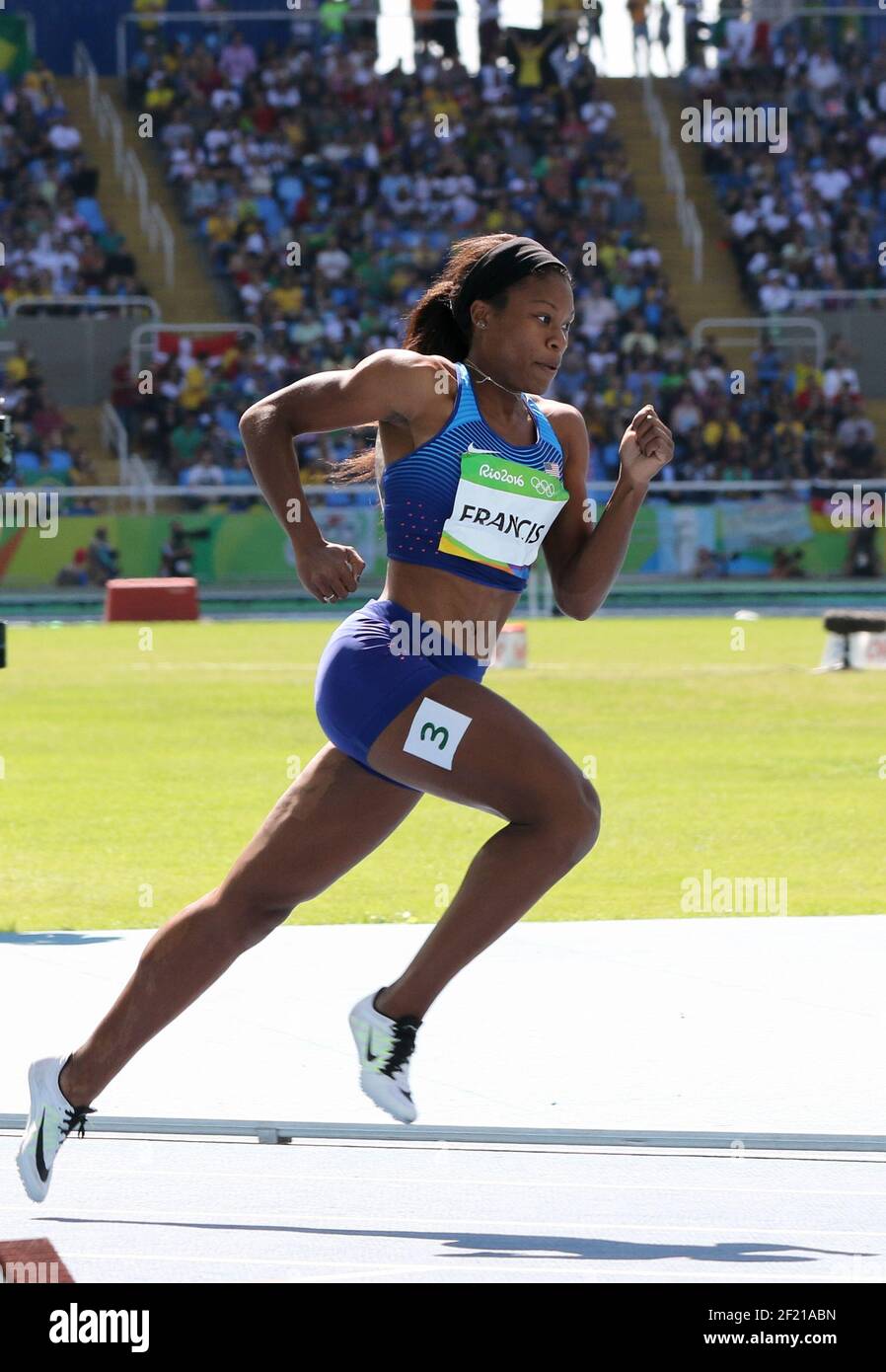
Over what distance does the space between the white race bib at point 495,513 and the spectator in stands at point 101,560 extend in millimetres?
28479

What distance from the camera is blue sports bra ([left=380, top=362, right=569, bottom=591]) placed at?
15.4ft

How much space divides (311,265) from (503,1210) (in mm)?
34888

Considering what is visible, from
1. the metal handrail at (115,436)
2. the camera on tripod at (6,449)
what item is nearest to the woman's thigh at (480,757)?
the camera on tripod at (6,449)

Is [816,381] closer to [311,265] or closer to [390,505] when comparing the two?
[311,265]

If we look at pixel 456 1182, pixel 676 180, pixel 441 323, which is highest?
pixel 676 180

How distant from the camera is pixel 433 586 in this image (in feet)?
15.5

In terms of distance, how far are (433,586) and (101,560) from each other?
2868 centimetres

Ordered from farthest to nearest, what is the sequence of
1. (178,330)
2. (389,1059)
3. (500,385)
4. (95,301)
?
(178,330), (95,301), (500,385), (389,1059)

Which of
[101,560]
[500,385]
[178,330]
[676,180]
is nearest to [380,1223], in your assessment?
[500,385]

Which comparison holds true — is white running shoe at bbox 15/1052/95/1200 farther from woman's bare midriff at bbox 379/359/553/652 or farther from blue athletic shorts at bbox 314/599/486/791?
woman's bare midriff at bbox 379/359/553/652

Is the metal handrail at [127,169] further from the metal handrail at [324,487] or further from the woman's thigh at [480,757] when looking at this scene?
the woman's thigh at [480,757]

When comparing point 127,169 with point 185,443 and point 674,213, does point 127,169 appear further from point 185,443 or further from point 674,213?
point 674,213

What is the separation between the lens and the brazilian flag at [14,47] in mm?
41281
